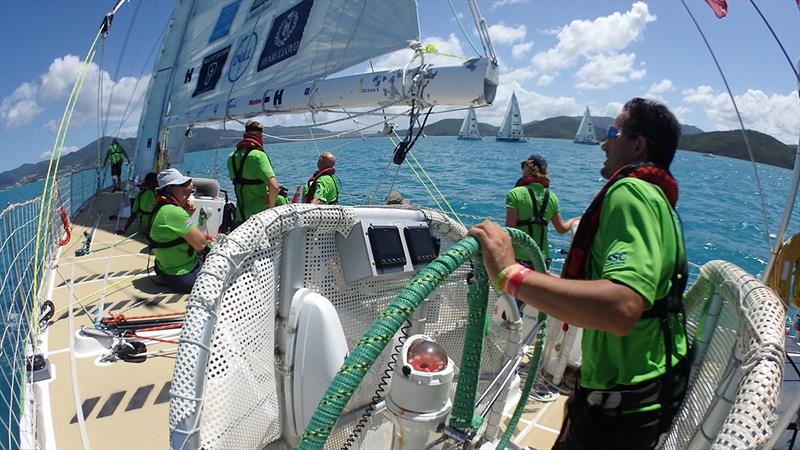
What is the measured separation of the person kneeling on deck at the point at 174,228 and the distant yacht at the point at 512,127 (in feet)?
270

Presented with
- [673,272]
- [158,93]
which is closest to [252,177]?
[673,272]

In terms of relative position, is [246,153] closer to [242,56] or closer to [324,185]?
[324,185]

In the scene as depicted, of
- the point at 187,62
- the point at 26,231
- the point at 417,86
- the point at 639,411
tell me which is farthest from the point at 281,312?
the point at 187,62

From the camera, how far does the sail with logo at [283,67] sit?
173 inches

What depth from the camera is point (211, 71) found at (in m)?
8.41

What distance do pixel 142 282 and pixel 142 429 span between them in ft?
9.87

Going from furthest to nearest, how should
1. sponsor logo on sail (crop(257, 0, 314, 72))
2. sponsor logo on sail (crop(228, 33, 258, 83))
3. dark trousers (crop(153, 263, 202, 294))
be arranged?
sponsor logo on sail (crop(228, 33, 258, 83)) → sponsor logo on sail (crop(257, 0, 314, 72)) → dark trousers (crop(153, 263, 202, 294))

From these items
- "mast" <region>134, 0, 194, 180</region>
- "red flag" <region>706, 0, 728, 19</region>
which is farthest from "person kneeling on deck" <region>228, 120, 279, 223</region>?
"mast" <region>134, 0, 194, 180</region>

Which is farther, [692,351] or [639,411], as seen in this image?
[692,351]

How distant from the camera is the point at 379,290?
2.17 metres

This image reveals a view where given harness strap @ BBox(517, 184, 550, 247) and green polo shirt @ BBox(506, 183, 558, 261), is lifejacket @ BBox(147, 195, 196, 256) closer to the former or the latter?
green polo shirt @ BBox(506, 183, 558, 261)

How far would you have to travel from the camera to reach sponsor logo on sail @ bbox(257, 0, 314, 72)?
21.1 feet

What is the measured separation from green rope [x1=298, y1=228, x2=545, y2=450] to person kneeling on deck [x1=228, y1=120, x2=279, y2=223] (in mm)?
3907

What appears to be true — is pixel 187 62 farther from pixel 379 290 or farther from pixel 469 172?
pixel 469 172
